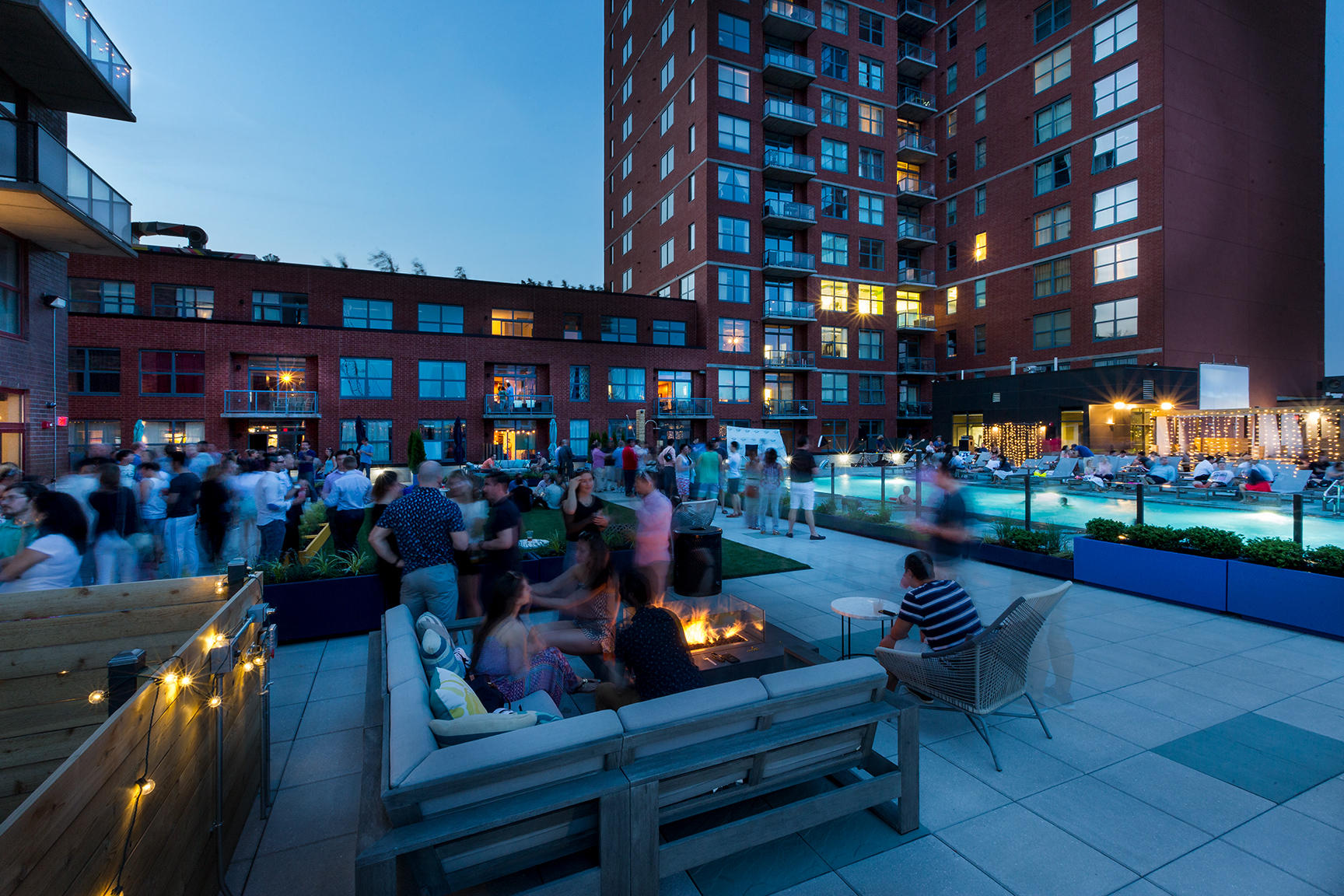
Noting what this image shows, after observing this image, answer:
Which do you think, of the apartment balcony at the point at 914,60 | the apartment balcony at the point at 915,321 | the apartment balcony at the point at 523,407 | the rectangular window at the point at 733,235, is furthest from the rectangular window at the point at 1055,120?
the apartment balcony at the point at 523,407

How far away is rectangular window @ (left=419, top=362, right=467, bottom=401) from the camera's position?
29844 mm

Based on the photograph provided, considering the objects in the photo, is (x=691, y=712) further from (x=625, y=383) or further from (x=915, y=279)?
(x=915, y=279)

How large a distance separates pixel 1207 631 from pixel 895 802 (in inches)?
202

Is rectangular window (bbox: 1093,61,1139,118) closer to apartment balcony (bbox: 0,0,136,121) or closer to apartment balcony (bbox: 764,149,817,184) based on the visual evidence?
apartment balcony (bbox: 764,149,817,184)

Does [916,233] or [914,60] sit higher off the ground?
[914,60]

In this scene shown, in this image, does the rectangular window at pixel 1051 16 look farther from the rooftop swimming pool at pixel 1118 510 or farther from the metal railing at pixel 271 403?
the metal railing at pixel 271 403

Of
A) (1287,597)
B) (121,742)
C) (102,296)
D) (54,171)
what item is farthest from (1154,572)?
(102,296)

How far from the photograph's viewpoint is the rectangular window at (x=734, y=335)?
35.5 meters

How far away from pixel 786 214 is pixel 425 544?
3512cm

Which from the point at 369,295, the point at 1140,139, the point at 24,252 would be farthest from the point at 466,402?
the point at 1140,139

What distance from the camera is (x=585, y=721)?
261cm

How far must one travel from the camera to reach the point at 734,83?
1358 inches

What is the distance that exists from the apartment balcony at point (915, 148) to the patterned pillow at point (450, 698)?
4593 cm

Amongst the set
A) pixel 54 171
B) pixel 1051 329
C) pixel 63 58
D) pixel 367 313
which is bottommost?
pixel 54 171
